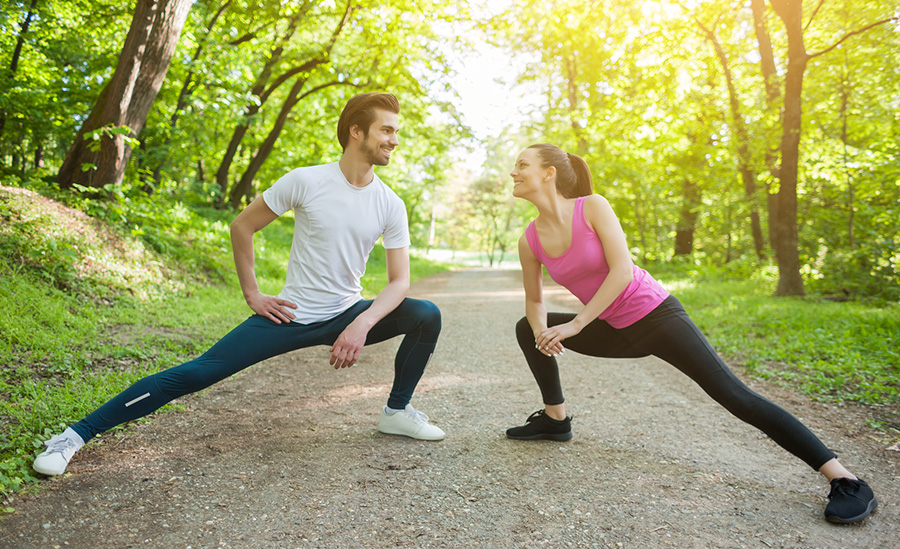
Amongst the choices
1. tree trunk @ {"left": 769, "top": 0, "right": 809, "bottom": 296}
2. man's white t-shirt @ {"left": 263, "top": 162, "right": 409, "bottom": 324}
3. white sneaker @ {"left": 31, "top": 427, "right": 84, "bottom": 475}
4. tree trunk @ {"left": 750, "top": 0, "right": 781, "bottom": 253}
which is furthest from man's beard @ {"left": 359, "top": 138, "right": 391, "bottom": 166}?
tree trunk @ {"left": 750, "top": 0, "right": 781, "bottom": 253}

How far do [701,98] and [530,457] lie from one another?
13699mm

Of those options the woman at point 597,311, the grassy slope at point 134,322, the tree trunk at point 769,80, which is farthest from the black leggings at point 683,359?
the tree trunk at point 769,80

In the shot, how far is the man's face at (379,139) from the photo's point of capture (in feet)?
10.6

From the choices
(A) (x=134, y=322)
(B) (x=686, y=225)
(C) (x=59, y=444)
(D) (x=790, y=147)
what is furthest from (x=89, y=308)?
(B) (x=686, y=225)

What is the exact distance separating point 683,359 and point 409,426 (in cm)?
166

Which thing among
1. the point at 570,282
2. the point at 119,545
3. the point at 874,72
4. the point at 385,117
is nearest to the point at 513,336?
the point at 570,282

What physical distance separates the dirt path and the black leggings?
325 mm

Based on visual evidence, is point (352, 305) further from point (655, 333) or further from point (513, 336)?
point (513, 336)

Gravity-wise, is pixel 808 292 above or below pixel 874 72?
below

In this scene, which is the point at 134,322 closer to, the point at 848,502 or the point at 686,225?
the point at 848,502

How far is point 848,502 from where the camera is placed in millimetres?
2604

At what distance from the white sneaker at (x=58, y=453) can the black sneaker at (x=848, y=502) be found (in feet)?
11.6

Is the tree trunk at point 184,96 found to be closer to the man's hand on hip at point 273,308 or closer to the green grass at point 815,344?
the man's hand on hip at point 273,308

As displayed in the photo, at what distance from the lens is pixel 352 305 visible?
11.2 ft
